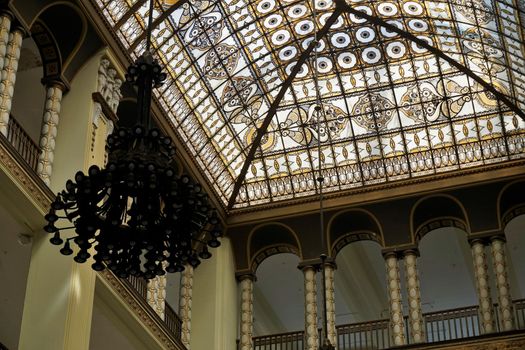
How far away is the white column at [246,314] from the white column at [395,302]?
3027 mm

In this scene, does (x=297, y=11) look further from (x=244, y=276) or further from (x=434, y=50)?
(x=244, y=276)

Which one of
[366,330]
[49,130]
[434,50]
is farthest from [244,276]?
[49,130]

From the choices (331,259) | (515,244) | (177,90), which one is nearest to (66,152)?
(177,90)

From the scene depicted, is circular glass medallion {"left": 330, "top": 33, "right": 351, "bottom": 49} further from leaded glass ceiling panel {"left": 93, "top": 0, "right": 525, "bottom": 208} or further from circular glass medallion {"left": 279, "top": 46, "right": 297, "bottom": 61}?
circular glass medallion {"left": 279, "top": 46, "right": 297, "bottom": 61}

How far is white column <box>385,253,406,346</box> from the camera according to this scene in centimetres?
2064

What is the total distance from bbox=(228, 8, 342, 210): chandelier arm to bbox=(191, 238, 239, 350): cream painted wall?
130cm

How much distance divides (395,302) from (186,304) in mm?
4272

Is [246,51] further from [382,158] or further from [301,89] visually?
[382,158]

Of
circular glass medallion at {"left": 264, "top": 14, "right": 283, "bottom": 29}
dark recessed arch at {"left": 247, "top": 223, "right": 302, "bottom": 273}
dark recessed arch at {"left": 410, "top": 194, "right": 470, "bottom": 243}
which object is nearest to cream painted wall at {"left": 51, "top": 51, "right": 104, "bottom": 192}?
circular glass medallion at {"left": 264, "top": 14, "right": 283, "bottom": 29}

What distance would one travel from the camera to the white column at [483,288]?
20.2 metres

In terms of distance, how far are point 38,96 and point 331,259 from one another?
718 cm

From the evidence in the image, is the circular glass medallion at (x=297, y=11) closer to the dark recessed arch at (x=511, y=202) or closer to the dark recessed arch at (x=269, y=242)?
the dark recessed arch at (x=269, y=242)

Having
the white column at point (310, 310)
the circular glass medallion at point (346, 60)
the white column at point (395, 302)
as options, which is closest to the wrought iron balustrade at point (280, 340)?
the white column at point (310, 310)

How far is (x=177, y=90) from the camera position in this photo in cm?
2034
